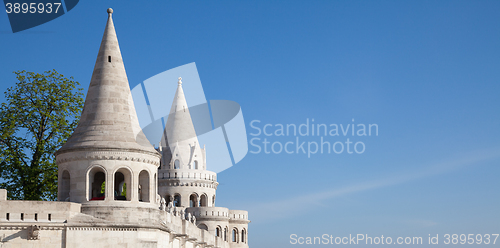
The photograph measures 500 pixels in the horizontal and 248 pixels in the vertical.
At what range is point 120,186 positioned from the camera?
32.7 metres

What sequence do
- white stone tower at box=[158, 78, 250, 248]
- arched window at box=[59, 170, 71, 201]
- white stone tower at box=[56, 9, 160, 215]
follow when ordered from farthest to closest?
white stone tower at box=[158, 78, 250, 248] < arched window at box=[59, 170, 71, 201] < white stone tower at box=[56, 9, 160, 215]

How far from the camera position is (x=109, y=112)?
92.1 feet

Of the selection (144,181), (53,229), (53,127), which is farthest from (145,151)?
(53,127)

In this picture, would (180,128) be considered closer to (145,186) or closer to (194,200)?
(194,200)

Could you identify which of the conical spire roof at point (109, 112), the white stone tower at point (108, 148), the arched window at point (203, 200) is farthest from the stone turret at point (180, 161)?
the conical spire roof at point (109, 112)

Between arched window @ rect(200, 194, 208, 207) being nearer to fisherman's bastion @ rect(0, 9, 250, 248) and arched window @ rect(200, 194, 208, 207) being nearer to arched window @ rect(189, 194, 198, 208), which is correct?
arched window @ rect(189, 194, 198, 208)

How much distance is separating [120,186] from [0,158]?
328 inches

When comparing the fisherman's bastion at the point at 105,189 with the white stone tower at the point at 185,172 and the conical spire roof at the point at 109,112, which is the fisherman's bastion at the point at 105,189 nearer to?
the conical spire roof at the point at 109,112

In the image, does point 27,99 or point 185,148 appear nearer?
point 27,99

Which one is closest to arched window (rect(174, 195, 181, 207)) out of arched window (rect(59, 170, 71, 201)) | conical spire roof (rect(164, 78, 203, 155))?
conical spire roof (rect(164, 78, 203, 155))

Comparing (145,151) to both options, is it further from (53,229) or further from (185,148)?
(185,148)

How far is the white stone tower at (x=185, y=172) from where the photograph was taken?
5203 centimetres

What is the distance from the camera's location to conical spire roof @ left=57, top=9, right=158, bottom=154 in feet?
89.7

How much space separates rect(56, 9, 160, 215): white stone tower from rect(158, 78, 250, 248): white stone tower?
2265 centimetres
